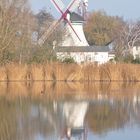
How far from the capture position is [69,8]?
55875mm

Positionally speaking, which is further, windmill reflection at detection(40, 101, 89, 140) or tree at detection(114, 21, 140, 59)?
tree at detection(114, 21, 140, 59)

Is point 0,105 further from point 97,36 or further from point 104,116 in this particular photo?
point 97,36

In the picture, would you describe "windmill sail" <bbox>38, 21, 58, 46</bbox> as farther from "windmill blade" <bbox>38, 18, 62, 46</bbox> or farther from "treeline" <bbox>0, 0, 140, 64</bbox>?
"treeline" <bbox>0, 0, 140, 64</bbox>

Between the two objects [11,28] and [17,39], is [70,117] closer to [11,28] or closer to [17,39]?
[11,28]

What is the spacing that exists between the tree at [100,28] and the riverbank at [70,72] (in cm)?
3941

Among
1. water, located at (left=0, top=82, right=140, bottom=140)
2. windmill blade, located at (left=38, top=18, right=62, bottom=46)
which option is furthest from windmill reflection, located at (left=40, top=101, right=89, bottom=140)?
windmill blade, located at (left=38, top=18, right=62, bottom=46)

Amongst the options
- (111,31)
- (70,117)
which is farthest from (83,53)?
(70,117)

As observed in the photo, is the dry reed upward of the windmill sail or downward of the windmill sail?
downward

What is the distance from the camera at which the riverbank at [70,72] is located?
36.4 meters

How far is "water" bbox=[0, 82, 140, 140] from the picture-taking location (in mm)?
13184

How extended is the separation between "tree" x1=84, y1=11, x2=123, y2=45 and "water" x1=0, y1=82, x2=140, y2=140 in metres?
54.2

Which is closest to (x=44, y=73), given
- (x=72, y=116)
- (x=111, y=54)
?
(x=72, y=116)

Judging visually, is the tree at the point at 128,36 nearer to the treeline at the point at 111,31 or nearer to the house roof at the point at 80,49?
the treeline at the point at 111,31

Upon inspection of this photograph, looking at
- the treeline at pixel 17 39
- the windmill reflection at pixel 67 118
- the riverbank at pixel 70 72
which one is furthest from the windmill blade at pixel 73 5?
the windmill reflection at pixel 67 118
